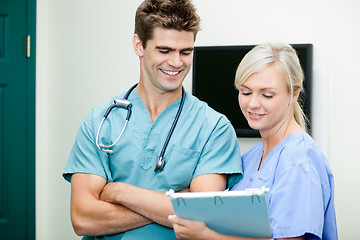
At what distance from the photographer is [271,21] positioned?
2559 mm

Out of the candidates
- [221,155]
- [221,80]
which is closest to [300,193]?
[221,155]

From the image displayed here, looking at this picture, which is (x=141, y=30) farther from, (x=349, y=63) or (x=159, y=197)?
(x=349, y=63)

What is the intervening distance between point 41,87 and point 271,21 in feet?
4.66

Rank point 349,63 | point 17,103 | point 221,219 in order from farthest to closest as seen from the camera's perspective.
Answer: point 17,103
point 349,63
point 221,219

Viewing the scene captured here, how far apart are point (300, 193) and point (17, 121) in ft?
7.15

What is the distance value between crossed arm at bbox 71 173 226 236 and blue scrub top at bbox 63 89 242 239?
3cm

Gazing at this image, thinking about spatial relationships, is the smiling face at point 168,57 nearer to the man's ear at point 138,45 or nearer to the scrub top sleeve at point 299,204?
the man's ear at point 138,45

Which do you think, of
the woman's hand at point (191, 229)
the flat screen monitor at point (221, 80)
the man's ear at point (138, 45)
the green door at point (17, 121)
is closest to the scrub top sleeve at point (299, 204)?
the woman's hand at point (191, 229)

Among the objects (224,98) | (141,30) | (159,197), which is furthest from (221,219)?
(224,98)

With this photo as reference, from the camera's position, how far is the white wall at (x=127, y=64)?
2.45m

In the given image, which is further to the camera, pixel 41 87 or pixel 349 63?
pixel 41 87

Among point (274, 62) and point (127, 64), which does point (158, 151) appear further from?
point (127, 64)

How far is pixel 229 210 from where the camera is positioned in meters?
1.02

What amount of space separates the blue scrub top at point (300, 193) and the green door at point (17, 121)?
207cm
